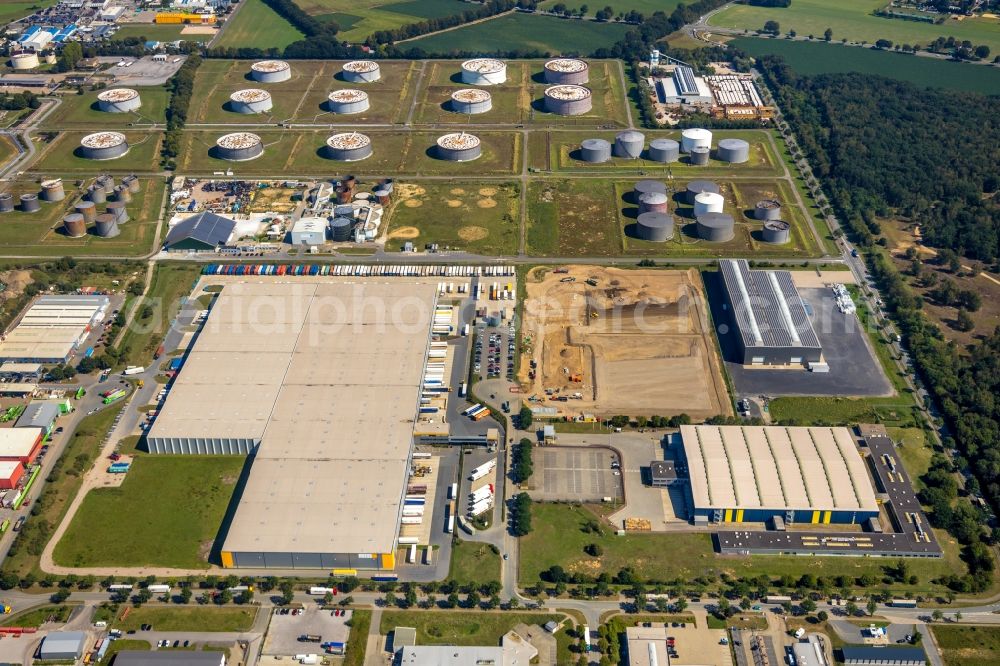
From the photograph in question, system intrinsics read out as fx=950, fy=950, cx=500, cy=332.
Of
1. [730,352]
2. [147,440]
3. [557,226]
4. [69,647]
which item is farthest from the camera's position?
[557,226]

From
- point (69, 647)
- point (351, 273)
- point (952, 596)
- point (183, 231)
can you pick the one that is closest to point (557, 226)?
point (351, 273)

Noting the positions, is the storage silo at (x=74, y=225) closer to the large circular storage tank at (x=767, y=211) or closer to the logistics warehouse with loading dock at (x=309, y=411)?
the logistics warehouse with loading dock at (x=309, y=411)

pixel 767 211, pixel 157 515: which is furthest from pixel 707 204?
pixel 157 515

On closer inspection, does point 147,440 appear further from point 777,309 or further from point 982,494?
point 982,494

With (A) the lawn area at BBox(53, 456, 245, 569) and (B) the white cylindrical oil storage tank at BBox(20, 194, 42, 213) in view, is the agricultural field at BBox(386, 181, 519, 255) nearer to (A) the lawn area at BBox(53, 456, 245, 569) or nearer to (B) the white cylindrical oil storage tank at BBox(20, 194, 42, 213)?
(A) the lawn area at BBox(53, 456, 245, 569)

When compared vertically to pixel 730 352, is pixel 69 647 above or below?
below
